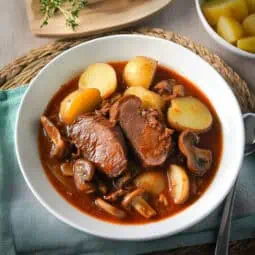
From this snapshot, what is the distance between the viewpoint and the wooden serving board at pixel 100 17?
201cm

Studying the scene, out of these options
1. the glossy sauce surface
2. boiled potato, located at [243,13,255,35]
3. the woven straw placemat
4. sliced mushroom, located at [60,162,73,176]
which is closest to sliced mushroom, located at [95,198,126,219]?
the glossy sauce surface

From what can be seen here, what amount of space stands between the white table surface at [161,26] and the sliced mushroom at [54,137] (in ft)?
1.49

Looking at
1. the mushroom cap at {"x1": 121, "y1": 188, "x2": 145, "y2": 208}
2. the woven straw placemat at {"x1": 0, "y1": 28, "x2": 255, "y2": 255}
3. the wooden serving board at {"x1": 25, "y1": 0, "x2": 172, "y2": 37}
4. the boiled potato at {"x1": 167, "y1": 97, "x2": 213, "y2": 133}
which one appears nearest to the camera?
the mushroom cap at {"x1": 121, "y1": 188, "x2": 145, "y2": 208}

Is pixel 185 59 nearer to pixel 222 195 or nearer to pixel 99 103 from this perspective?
Result: pixel 99 103

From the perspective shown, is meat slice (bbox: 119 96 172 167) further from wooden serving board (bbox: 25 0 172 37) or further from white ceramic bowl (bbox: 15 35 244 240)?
wooden serving board (bbox: 25 0 172 37)

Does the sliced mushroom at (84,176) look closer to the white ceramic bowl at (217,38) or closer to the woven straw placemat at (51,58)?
the woven straw placemat at (51,58)

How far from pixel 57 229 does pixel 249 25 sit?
970mm

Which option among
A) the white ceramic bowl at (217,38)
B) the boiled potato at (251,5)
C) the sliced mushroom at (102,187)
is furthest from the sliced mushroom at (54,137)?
the boiled potato at (251,5)

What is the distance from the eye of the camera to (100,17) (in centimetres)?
204

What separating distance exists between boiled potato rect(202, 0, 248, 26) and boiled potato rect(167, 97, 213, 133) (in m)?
0.47

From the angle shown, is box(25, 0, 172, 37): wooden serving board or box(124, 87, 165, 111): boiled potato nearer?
box(124, 87, 165, 111): boiled potato

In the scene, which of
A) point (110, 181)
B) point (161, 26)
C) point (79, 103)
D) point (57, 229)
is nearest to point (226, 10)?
point (161, 26)

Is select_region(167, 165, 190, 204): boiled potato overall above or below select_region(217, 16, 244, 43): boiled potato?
below

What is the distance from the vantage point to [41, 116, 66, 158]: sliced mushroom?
5.29 feet
